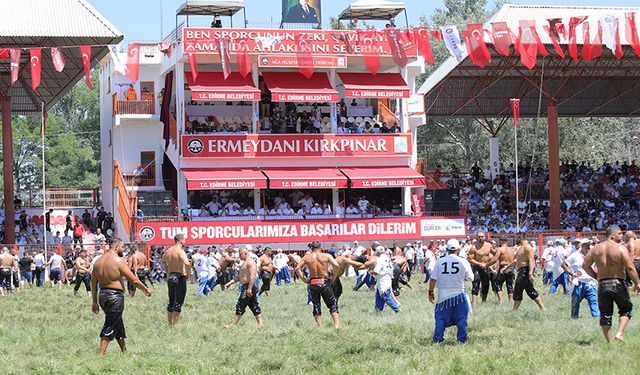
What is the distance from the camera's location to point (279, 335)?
19.5 m

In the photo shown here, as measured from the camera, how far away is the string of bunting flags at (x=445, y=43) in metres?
38.8

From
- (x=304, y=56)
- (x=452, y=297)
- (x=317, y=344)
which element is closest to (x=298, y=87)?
(x=304, y=56)

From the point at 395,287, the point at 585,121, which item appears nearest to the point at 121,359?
the point at 395,287

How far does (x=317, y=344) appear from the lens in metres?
18.0

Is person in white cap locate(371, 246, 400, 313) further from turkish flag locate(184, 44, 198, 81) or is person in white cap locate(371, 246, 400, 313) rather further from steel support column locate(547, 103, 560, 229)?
steel support column locate(547, 103, 560, 229)

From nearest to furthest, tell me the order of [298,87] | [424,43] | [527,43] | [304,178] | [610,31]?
[424,43]
[610,31]
[527,43]
[304,178]
[298,87]

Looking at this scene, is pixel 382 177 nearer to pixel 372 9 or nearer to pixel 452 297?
pixel 372 9

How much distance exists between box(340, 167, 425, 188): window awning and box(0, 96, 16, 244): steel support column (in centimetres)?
1295

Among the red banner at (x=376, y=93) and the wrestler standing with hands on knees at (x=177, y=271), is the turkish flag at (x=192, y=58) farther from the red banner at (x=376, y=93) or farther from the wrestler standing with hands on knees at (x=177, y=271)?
the wrestler standing with hands on knees at (x=177, y=271)

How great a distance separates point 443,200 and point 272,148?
7116 mm

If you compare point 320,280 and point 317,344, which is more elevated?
point 320,280

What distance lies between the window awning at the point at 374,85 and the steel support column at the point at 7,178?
43.6 ft

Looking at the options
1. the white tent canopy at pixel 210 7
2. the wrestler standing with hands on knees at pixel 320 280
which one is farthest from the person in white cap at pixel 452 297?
the white tent canopy at pixel 210 7

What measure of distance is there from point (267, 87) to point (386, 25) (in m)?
7.09
